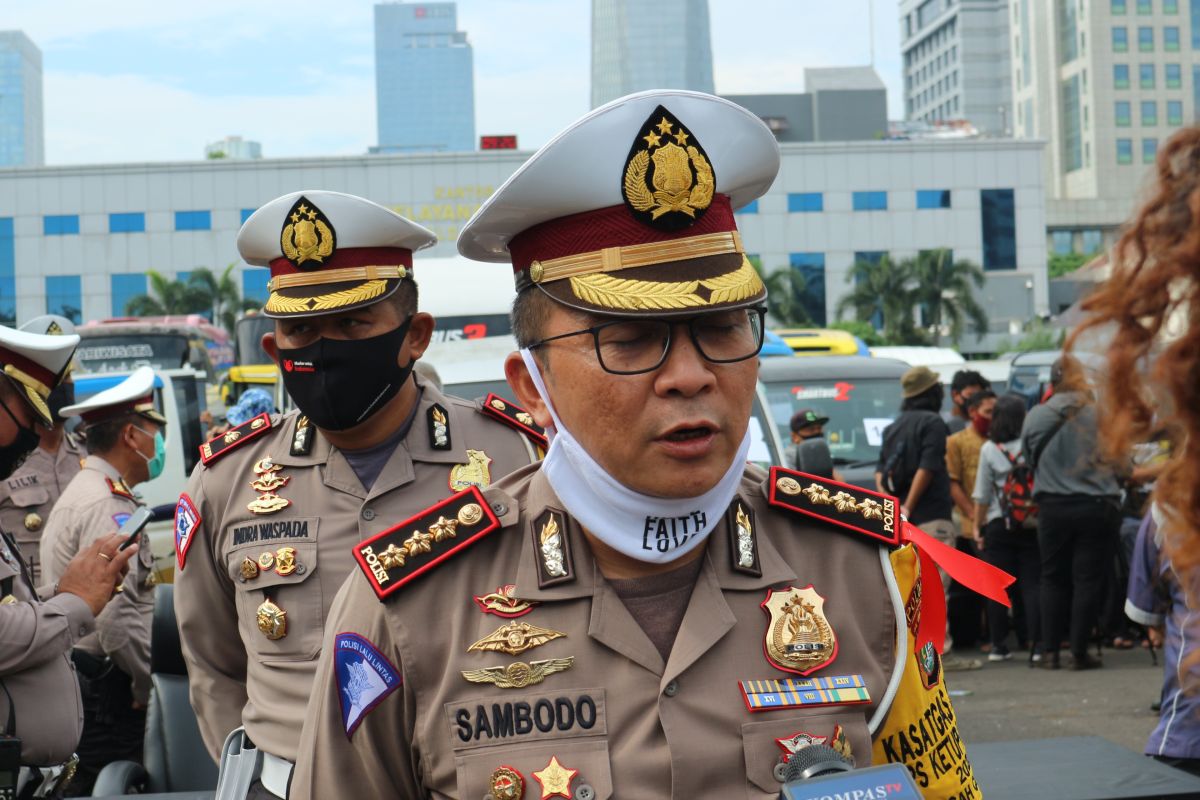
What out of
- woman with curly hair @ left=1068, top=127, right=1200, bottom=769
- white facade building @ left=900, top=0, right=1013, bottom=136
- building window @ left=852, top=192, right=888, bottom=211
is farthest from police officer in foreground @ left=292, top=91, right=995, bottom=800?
white facade building @ left=900, top=0, right=1013, bottom=136

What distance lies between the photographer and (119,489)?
19.4 ft

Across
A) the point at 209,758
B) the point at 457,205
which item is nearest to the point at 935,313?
the point at 457,205

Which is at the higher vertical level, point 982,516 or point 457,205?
point 457,205

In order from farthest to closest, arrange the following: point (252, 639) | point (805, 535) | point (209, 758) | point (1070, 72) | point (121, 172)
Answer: point (1070, 72)
point (121, 172)
point (209, 758)
point (252, 639)
point (805, 535)

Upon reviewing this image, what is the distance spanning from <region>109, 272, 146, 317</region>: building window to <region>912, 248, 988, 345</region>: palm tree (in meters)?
35.6

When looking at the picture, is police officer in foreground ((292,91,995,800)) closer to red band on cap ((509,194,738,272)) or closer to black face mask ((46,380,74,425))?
red band on cap ((509,194,738,272))

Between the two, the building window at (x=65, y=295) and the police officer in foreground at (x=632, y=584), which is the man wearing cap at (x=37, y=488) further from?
the building window at (x=65, y=295)

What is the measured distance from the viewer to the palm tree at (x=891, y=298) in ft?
189

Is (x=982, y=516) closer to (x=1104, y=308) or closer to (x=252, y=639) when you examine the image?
(x=252, y=639)

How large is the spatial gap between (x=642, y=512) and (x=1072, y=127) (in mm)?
127946

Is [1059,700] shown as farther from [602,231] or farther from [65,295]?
[65,295]

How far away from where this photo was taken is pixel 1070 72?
120 metres

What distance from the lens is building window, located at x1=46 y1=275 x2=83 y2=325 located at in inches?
2566

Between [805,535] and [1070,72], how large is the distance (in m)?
127
